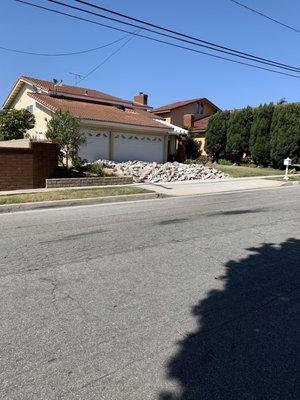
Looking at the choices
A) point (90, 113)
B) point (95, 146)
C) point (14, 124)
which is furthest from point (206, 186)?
point (14, 124)

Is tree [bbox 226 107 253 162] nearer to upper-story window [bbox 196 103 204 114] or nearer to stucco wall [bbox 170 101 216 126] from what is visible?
stucco wall [bbox 170 101 216 126]

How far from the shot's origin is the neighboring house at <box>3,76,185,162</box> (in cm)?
2550

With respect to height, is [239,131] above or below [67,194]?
above

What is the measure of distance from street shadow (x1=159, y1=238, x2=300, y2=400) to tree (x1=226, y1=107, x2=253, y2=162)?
27274mm

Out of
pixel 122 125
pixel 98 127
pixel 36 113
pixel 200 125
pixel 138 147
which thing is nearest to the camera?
pixel 98 127

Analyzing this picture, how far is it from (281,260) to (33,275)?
3584mm

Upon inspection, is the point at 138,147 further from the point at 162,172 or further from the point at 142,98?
the point at 142,98

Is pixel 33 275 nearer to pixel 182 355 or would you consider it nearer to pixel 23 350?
pixel 23 350

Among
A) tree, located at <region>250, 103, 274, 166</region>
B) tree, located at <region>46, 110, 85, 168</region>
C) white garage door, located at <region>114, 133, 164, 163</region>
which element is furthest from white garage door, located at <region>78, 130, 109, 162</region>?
tree, located at <region>250, 103, 274, 166</region>

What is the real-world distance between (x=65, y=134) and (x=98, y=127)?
8025 mm

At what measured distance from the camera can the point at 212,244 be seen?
7.56 metres

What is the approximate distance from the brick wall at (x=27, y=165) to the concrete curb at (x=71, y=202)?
327 cm

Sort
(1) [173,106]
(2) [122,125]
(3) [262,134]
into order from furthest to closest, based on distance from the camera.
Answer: (1) [173,106], (3) [262,134], (2) [122,125]

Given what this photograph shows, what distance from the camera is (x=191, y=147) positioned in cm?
3516
